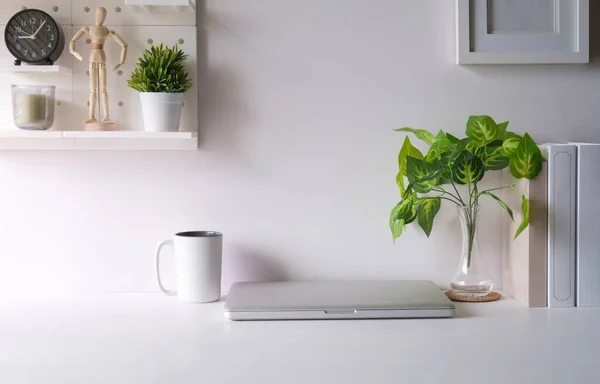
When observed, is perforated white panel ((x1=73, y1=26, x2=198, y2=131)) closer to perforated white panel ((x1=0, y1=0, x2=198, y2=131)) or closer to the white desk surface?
perforated white panel ((x1=0, y1=0, x2=198, y2=131))

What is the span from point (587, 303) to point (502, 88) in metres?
0.45

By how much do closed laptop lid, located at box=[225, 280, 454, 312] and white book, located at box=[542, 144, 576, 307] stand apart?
0.67ft

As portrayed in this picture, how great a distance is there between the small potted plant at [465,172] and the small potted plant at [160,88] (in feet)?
1.42

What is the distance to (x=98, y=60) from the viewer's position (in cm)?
131

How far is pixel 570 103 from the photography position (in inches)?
56.2

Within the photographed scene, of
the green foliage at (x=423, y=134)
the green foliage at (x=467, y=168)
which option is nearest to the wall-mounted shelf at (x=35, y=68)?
the green foliage at (x=423, y=134)

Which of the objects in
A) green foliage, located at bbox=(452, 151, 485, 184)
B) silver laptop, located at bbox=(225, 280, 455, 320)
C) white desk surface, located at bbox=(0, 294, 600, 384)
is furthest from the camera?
green foliage, located at bbox=(452, 151, 485, 184)

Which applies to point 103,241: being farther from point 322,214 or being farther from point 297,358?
point 297,358

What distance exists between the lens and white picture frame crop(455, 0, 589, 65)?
1.38m

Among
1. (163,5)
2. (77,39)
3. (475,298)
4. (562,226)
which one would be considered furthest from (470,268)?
(77,39)

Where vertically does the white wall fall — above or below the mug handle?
above

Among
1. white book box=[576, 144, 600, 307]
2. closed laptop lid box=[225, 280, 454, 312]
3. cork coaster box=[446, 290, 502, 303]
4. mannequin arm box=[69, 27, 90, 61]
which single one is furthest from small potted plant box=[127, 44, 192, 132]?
white book box=[576, 144, 600, 307]

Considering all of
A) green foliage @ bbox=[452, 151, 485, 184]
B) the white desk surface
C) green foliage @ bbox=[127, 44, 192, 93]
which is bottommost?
the white desk surface

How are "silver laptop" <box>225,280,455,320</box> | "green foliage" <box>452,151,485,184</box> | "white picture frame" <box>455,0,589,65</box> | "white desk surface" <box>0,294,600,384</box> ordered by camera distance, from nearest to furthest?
"white desk surface" <box>0,294,600,384</box> → "silver laptop" <box>225,280,455,320</box> → "green foliage" <box>452,151,485,184</box> → "white picture frame" <box>455,0,589,65</box>
